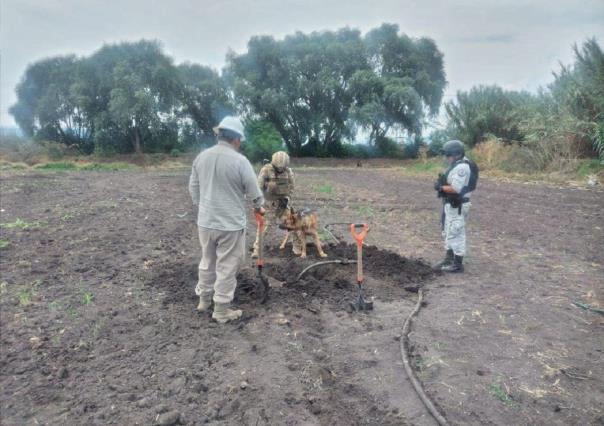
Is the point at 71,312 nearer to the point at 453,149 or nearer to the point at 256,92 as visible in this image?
the point at 453,149

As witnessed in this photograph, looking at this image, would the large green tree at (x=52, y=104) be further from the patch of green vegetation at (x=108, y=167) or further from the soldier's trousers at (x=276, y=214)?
the soldier's trousers at (x=276, y=214)

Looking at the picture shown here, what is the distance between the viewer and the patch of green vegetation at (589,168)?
56.6ft

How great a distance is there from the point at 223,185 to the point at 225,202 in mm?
185

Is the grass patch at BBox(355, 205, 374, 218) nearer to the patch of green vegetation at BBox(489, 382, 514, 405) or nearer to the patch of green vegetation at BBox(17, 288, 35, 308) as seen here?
the patch of green vegetation at BBox(17, 288, 35, 308)

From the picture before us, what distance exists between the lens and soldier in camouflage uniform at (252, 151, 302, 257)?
748cm

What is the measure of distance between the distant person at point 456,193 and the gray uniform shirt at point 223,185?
297cm

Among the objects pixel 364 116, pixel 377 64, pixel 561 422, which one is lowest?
pixel 561 422

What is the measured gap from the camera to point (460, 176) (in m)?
6.49

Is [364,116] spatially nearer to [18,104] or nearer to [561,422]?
[18,104]

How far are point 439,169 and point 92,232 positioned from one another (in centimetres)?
1850

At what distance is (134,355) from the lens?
4.45 meters

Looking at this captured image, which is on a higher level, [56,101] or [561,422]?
[56,101]

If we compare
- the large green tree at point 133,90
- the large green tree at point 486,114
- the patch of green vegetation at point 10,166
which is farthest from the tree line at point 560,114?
the patch of green vegetation at point 10,166

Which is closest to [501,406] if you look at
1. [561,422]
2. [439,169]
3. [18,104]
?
[561,422]
